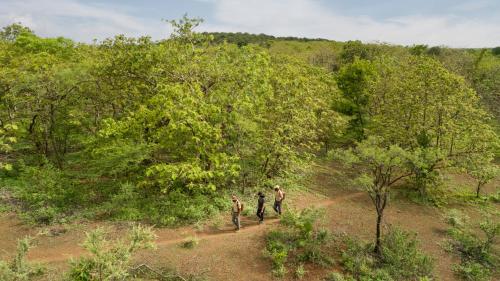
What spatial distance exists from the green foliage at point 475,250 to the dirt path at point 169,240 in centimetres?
809

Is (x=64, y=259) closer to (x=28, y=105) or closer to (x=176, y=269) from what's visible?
(x=176, y=269)

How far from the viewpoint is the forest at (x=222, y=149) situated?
1529 cm

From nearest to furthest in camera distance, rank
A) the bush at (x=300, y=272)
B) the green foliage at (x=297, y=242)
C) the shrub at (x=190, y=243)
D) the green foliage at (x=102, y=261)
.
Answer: the green foliage at (x=102, y=261) → the bush at (x=300, y=272) → the green foliage at (x=297, y=242) → the shrub at (x=190, y=243)

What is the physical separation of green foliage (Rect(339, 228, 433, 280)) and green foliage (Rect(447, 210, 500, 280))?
1638 millimetres

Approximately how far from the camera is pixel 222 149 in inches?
778

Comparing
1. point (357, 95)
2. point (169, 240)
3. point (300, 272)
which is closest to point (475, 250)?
point (300, 272)

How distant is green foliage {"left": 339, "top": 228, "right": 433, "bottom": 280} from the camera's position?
550 inches

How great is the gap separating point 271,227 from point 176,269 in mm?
4930

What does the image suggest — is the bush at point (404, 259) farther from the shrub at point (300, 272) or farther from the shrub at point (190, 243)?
the shrub at point (190, 243)

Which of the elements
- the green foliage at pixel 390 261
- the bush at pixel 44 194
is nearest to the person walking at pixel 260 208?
the green foliage at pixel 390 261

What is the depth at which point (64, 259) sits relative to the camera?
13508 mm

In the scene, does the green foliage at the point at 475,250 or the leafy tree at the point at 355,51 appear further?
the leafy tree at the point at 355,51

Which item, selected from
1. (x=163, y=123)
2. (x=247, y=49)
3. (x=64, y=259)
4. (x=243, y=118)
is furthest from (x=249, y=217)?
(x=247, y=49)

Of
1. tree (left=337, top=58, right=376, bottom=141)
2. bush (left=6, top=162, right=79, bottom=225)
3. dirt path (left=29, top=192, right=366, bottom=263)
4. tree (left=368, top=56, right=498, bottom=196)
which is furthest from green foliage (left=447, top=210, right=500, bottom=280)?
bush (left=6, top=162, right=79, bottom=225)
